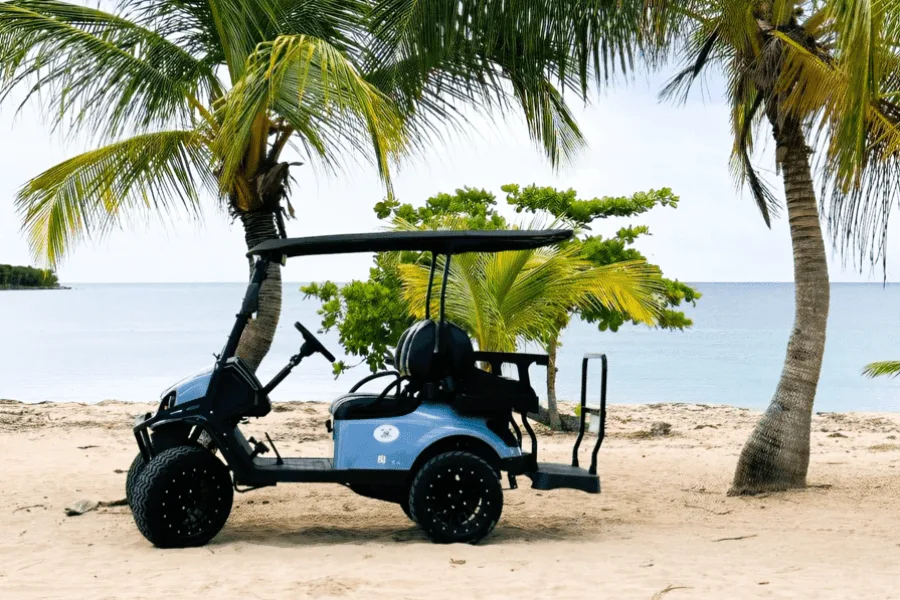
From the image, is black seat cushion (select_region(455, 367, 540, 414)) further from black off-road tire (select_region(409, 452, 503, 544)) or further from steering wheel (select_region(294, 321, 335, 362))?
steering wheel (select_region(294, 321, 335, 362))

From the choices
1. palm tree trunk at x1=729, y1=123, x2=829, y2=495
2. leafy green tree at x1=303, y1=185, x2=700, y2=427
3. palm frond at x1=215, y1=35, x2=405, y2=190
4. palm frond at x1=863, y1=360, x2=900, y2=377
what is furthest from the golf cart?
leafy green tree at x1=303, y1=185, x2=700, y2=427

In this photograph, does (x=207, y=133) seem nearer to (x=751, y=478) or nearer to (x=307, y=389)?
(x=751, y=478)

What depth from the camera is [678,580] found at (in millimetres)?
5672

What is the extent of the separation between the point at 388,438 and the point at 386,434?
3 cm

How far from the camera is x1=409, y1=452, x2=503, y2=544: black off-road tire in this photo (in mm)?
6523

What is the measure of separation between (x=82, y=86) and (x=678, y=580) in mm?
7325

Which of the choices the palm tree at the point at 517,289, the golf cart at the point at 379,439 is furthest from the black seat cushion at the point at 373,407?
the palm tree at the point at 517,289

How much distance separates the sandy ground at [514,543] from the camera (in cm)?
554

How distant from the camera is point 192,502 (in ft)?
21.2

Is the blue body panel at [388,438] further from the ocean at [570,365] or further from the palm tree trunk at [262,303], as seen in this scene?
the ocean at [570,365]

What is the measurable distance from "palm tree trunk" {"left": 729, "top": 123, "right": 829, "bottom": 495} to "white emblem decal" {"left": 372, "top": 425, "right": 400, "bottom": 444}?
12.4 feet

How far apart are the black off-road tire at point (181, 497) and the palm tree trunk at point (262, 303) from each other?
11.5 ft

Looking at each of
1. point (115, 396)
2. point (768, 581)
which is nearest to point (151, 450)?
point (768, 581)

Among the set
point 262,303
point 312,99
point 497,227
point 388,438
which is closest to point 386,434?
point 388,438
